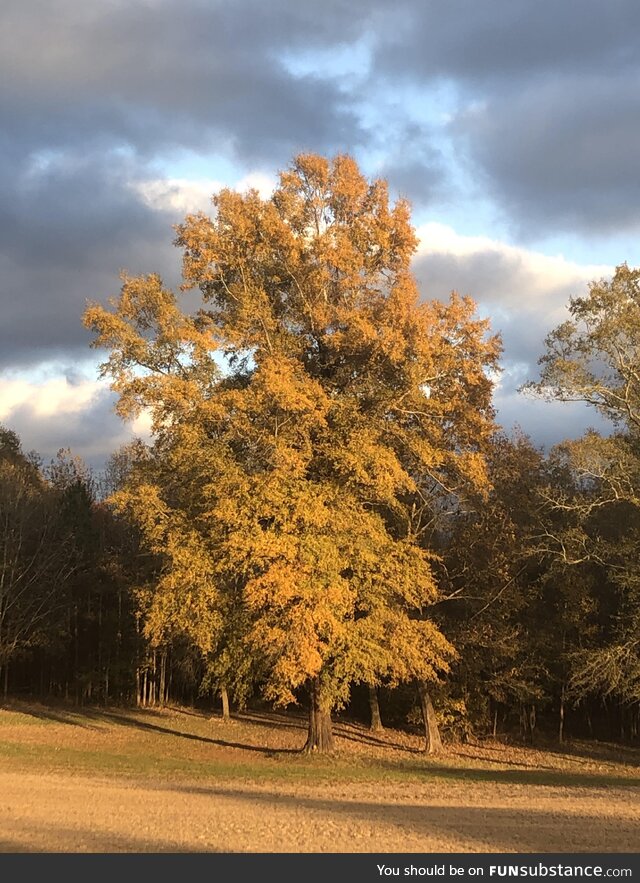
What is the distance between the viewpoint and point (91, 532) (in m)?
42.6

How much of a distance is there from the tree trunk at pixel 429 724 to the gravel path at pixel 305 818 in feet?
36.4

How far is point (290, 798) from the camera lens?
13336 mm

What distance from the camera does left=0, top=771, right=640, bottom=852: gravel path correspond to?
9109 mm

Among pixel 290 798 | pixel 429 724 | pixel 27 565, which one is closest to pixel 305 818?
pixel 290 798

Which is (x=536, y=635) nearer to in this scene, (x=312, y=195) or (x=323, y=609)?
(x=323, y=609)

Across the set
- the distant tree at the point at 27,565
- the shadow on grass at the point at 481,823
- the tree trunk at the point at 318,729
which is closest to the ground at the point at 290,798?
the shadow on grass at the point at 481,823

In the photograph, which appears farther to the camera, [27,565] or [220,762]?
[27,565]

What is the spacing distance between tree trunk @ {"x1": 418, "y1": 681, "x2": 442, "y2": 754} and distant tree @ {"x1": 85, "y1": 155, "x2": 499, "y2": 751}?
5.13 m

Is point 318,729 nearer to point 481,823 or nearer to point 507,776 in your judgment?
point 507,776

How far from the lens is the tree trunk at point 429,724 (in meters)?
26.3

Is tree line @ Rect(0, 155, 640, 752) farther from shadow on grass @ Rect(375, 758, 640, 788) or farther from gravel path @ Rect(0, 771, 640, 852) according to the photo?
gravel path @ Rect(0, 771, 640, 852)

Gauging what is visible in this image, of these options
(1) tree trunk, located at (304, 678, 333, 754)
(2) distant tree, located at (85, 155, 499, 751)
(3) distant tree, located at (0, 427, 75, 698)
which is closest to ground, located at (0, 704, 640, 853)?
(1) tree trunk, located at (304, 678, 333, 754)

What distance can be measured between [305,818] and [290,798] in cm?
252

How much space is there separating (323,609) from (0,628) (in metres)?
26.7
